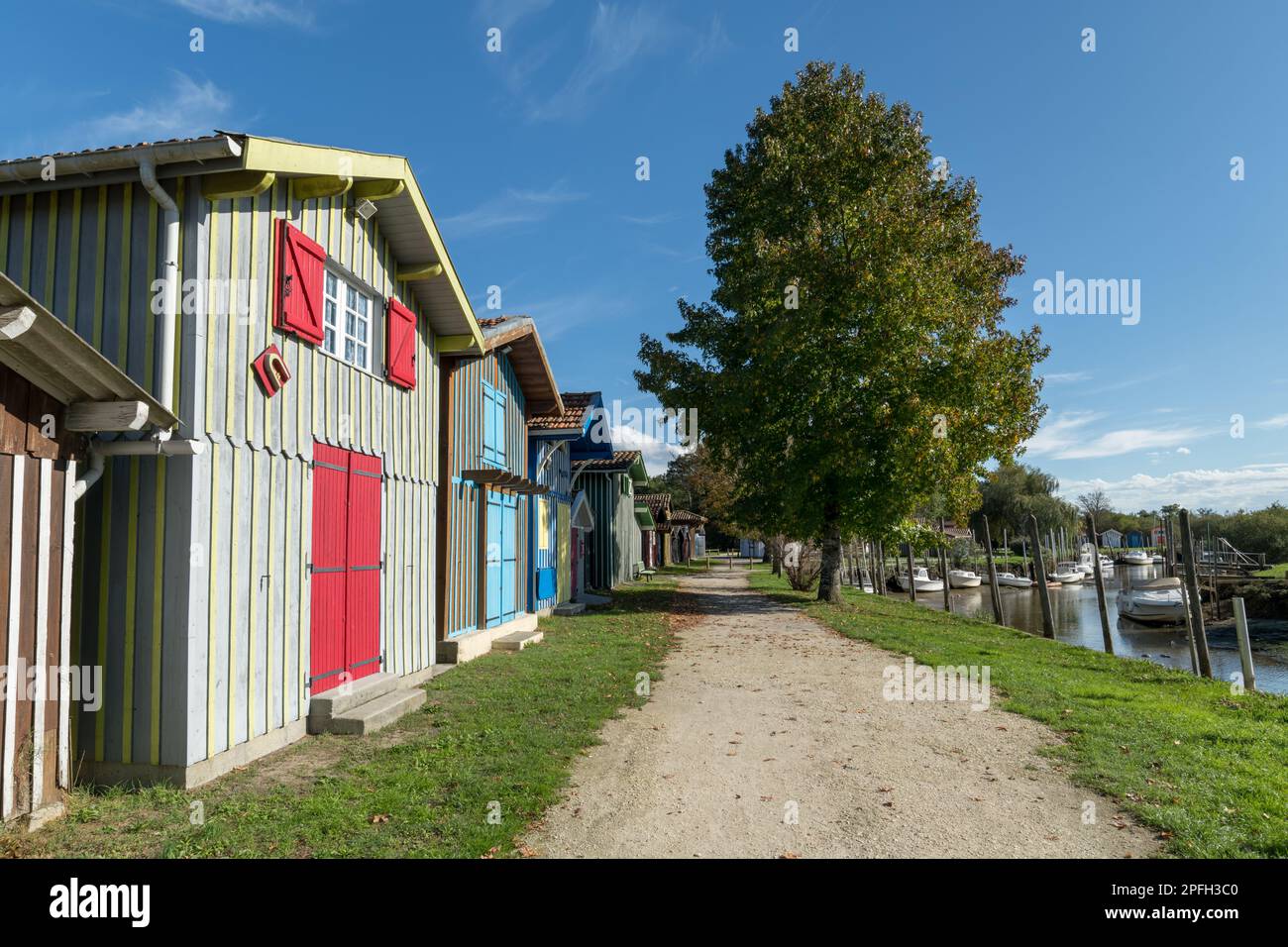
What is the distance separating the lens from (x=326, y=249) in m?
7.76

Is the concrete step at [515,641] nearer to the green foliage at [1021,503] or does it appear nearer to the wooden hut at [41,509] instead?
the wooden hut at [41,509]

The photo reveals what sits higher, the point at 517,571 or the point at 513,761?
the point at 517,571

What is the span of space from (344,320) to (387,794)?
5061mm

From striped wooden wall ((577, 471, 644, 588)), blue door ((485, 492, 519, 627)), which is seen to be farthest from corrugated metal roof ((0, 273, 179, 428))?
striped wooden wall ((577, 471, 644, 588))

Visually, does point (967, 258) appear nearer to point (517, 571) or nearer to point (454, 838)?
point (517, 571)

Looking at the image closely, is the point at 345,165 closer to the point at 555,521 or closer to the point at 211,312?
the point at 211,312

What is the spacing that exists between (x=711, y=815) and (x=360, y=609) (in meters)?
4.80

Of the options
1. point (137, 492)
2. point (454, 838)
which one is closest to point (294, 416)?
point (137, 492)

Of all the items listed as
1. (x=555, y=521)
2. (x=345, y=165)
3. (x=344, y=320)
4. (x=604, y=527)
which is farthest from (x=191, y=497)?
(x=604, y=527)

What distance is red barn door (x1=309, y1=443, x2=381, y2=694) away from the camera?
7.35m

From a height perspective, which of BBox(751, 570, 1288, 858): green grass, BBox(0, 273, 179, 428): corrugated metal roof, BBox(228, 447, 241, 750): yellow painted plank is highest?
BBox(0, 273, 179, 428): corrugated metal roof

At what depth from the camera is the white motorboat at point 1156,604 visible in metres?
28.5

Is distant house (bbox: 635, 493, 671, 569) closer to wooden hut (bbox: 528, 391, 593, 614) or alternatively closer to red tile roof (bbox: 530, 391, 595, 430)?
wooden hut (bbox: 528, 391, 593, 614)

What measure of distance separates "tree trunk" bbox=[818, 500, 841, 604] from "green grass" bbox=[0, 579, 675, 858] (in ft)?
42.9
